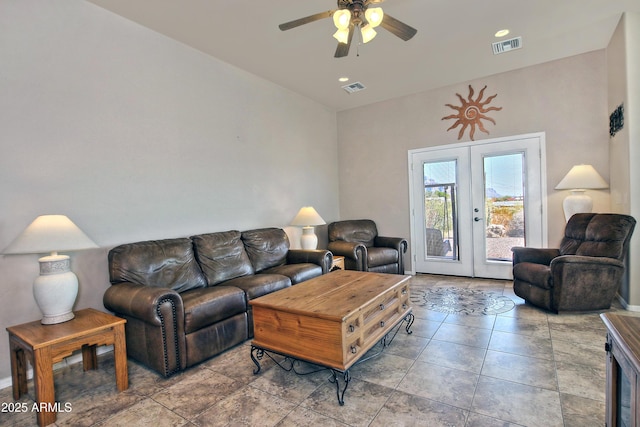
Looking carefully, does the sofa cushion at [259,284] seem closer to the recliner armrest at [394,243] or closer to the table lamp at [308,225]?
the table lamp at [308,225]

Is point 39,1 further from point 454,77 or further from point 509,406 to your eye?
point 454,77

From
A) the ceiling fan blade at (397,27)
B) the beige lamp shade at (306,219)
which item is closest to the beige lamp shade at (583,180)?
the ceiling fan blade at (397,27)

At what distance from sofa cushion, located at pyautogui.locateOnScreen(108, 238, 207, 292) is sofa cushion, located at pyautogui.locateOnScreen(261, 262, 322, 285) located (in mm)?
787

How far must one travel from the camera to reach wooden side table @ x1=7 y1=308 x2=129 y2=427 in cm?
186

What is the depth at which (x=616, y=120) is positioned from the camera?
3639 mm

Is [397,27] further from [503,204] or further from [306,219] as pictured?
[503,204]

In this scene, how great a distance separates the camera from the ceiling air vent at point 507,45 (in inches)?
144

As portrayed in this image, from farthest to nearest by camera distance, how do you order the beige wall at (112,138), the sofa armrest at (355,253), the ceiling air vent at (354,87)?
the ceiling air vent at (354,87), the sofa armrest at (355,253), the beige wall at (112,138)

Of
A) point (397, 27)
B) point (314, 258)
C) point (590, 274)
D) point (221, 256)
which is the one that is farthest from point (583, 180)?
point (221, 256)

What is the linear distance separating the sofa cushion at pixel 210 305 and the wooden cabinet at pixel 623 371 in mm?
2362

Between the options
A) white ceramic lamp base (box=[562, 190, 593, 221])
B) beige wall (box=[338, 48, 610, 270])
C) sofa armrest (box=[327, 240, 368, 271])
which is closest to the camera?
white ceramic lamp base (box=[562, 190, 593, 221])

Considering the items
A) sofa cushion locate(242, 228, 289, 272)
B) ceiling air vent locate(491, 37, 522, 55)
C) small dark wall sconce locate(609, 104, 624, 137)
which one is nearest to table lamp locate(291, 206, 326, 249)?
sofa cushion locate(242, 228, 289, 272)

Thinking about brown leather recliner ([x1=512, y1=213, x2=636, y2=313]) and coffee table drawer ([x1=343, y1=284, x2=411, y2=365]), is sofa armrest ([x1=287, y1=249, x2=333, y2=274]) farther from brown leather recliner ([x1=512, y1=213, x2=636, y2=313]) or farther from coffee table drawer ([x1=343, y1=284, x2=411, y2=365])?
brown leather recliner ([x1=512, y1=213, x2=636, y2=313])

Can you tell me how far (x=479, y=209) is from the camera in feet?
15.9
